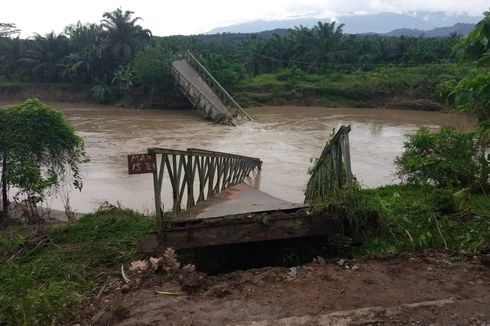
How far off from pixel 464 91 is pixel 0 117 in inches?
330

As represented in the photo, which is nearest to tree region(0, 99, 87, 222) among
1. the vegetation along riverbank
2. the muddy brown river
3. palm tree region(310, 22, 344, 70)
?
the vegetation along riverbank

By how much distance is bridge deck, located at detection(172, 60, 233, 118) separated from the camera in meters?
24.9

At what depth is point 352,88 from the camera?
30984 millimetres

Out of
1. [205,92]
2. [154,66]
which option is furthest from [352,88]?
[154,66]

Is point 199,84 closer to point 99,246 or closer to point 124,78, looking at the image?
point 124,78

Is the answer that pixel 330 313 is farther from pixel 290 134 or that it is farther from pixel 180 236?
pixel 290 134

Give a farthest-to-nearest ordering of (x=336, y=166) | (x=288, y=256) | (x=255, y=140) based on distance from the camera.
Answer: (x=255, y=140), (x=288, y=256), (x=336, y=166)

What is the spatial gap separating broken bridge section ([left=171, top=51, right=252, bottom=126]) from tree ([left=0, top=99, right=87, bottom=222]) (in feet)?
47.4

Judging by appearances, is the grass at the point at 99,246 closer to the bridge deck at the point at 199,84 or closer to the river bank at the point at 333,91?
the bridge deck at the point at 199,84

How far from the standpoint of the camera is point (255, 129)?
74.2 ft

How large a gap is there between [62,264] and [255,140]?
49.5 feet

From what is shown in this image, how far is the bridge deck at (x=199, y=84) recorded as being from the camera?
982 inches

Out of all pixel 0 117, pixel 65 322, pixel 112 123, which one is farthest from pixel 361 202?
pixel 112 123

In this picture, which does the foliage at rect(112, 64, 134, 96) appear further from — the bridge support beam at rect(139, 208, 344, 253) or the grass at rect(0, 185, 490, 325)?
the bridge support beam at rect(139, 208, 344, 253)
